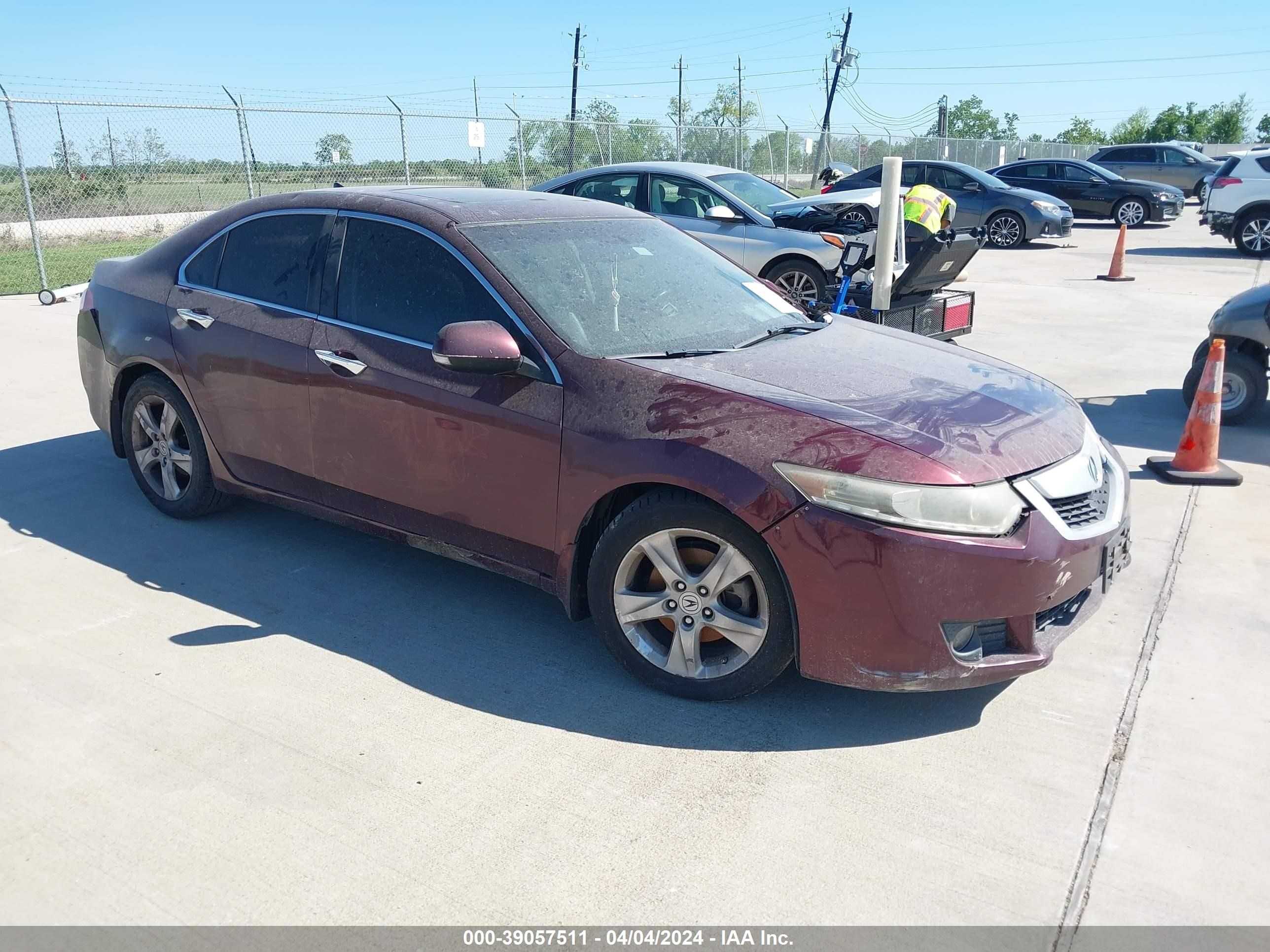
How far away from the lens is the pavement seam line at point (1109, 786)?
263cm

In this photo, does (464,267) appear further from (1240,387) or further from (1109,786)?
(1240,387)

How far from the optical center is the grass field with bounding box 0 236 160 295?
13.8 m

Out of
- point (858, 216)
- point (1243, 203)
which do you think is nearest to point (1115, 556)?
point (858, 216)

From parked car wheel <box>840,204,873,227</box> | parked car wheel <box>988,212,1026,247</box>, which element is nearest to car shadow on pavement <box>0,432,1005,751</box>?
parked car wheel <box>840,204,873,227</box>

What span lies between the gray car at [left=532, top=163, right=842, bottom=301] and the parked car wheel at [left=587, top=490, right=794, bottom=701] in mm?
6907

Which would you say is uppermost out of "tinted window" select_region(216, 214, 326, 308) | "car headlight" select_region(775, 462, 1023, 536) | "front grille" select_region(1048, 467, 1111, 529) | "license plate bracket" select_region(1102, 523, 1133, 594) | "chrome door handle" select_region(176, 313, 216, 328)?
"tinted window" select_region(216, 214, 326, 308)

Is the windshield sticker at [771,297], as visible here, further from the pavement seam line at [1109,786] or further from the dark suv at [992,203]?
the dark suv at [992,203]

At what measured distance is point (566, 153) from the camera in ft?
75.7

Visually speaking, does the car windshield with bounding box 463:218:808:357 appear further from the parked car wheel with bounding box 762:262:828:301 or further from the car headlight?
the parked car wheel with bounding box 762:262:828:301

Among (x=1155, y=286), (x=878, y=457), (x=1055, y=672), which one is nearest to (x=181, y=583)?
(x=878, y=457)

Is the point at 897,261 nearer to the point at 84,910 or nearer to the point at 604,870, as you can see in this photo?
the point at 604,870

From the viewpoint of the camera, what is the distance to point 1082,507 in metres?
3.53

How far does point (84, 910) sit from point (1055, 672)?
314 centimetres

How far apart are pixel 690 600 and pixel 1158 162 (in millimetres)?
29699
